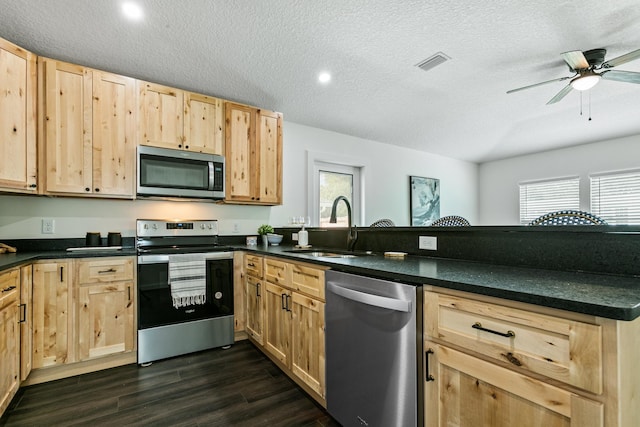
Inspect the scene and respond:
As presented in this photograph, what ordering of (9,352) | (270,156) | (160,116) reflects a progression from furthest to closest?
1. (270,156)
2. (160,116)
3. (9,352)

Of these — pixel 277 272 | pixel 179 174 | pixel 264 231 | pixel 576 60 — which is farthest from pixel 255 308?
pixel 576 60

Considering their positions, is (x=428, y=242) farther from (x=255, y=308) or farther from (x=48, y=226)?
(x=48, y=226)

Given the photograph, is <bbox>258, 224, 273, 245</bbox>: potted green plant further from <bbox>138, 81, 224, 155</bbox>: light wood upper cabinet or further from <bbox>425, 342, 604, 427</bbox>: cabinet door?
<bbox>425, 342, 604, 427</bbox>: cabinet door

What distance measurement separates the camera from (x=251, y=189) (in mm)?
3252

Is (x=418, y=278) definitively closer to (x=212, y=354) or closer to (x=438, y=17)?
(x=438, y=17)

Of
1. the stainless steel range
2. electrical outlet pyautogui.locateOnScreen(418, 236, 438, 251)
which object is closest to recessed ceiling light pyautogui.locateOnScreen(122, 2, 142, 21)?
the stainless steel range

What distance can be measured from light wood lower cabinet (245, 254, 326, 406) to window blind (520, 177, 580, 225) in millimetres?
5669

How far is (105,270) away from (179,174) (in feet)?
3.31

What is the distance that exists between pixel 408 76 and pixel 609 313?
2558mm

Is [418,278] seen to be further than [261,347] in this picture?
No

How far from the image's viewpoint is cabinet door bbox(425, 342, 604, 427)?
83 centimetres

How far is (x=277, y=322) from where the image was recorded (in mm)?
2277

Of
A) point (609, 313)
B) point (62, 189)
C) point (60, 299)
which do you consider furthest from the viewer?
point (62, 189)

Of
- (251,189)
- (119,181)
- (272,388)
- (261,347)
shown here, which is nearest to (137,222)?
(119,181)
